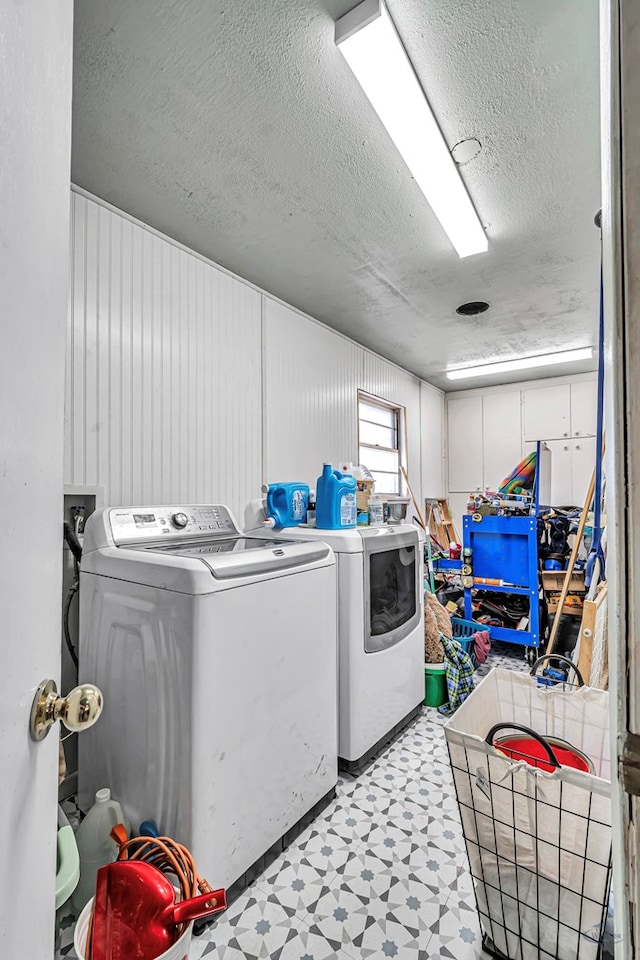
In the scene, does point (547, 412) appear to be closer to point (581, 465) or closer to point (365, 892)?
point (581, 465)

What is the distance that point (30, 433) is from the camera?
54cm

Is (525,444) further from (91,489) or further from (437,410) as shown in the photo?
(91,489)

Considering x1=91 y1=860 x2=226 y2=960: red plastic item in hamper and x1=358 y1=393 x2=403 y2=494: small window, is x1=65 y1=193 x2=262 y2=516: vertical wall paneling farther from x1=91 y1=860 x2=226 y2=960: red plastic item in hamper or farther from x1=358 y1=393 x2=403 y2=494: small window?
x1=358 y1=393 x2=403 y2=494: small window

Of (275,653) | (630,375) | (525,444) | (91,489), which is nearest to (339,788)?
(275,653)

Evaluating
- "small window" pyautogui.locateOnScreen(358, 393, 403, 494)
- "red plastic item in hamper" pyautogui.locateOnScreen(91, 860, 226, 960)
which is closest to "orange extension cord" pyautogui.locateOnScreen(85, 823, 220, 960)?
"red plastic item in hamper" pyautogui.locateOnScreen(91, 860, 226, 960)

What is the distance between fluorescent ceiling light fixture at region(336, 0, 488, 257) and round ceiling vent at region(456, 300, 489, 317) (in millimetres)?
1100

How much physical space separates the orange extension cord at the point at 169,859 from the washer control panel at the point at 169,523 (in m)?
0.93

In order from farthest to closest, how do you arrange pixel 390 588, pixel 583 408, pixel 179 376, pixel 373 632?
pixel 583 408 < pixel 179 376 < pixel 390 588 < pixel 373 632

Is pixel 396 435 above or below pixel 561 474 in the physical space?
above

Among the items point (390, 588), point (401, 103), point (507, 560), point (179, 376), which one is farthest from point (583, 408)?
point (179, 376)

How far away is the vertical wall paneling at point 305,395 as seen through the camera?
3.04 m

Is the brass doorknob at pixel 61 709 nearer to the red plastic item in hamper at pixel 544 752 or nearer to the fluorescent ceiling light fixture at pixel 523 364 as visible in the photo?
the red plastic item in hamper at pixel 544 752

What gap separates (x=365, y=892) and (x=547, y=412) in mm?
5064

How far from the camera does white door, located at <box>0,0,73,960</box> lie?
1.63 feet
